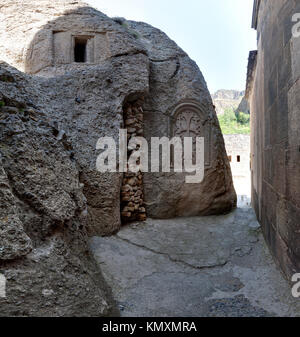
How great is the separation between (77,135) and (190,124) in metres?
2.52

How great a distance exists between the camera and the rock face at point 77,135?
2.09m

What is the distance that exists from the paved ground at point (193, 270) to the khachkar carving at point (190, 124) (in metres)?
1.73

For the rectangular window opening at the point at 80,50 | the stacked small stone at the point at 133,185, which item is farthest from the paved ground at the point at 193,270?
the rectangular window opening at the point at 80,50

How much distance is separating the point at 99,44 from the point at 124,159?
2.40 meters

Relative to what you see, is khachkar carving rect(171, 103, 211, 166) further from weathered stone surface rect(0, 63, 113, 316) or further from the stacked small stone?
weathered stone surface rect(0, 63, 113, 316)

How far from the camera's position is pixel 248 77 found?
→ 7758mm

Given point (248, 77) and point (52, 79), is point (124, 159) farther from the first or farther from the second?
point (248, 77)

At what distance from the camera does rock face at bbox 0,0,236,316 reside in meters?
2.09

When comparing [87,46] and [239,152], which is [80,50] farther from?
[239,152]

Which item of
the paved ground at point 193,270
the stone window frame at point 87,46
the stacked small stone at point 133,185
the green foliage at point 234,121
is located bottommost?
the paved ground at point 193,270

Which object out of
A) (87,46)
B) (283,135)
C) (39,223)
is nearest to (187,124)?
(87,46)

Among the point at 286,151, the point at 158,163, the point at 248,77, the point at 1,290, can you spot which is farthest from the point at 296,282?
the point at 248,77

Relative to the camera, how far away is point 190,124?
5973mm

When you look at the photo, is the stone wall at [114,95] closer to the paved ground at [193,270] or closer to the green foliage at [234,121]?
the paved ground at [193,270]
